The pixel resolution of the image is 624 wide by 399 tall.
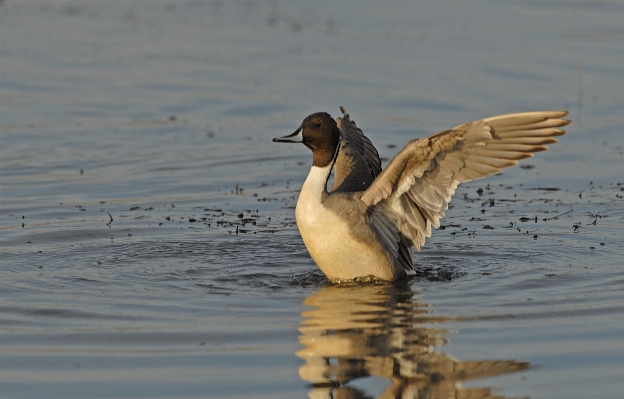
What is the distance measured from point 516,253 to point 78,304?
11.5 feet

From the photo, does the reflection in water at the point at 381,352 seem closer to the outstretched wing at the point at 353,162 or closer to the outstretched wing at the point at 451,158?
the outstretched wing at the point at 451,158

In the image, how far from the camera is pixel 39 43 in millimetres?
17312

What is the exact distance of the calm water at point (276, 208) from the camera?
5598 mm

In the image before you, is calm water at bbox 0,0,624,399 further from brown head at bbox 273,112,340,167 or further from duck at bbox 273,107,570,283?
brown head at bbox 273,112,340,167

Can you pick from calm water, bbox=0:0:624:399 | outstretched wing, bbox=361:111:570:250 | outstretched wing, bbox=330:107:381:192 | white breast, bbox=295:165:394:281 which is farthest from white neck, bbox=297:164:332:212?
calm water, bbox=0:0:624:399

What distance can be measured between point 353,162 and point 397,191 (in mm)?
1091

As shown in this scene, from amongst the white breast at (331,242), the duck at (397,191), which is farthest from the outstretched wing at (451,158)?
the white breast at (331,242)

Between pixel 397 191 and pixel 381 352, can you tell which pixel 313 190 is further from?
pixel 381 352

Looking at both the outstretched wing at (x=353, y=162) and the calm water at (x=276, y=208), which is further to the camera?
the outstretched wing at (x=353, y=162)

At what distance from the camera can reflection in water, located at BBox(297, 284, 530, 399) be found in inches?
206

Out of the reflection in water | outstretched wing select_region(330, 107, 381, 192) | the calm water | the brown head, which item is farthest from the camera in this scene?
outstretched wing select_region(330, 107, 381, 192)

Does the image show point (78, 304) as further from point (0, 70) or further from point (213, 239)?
point (0, 70)

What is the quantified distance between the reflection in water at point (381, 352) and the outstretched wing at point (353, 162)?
1169 mm

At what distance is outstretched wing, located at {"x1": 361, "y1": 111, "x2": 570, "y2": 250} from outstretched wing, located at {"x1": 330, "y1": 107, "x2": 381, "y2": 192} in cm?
62
